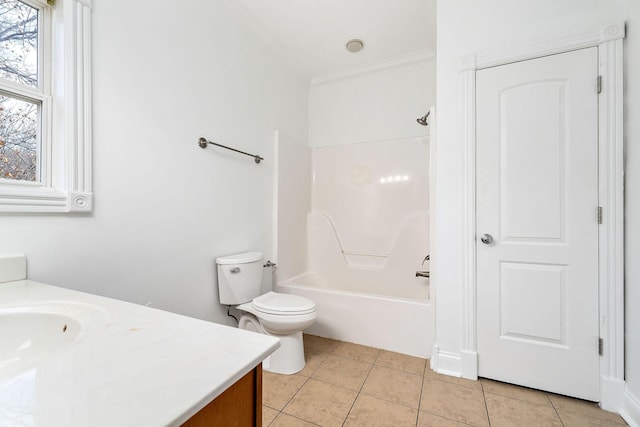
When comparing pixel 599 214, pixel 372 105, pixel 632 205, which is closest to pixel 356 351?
pixel 599 214

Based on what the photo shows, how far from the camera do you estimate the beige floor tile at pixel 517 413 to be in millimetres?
1334

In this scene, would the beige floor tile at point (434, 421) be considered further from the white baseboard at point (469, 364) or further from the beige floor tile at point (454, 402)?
the white baseboard at point (469, 364)

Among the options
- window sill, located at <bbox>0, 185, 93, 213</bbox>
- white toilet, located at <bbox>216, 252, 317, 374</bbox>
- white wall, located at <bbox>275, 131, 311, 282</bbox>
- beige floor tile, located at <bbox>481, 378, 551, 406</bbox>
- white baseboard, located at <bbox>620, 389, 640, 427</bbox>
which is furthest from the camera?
white wall, located at <bbox>275, 131, 311, 282</bbox>

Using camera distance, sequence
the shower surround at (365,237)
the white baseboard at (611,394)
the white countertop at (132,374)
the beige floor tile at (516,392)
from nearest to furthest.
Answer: the white countertop at (132,374) < the white baseboard at (611,394) < the beige floor tile at (516,392) < the shower surround at (365,237)

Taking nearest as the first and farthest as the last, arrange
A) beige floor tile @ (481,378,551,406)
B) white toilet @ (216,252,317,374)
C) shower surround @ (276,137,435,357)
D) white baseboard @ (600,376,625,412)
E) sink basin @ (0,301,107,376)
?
sink basin @ (0,301,107,376)
white baseboard @ (600,376,625,412)
beige floor tile @ (481,378,551,406)
white toilet @ (216,252,317,374)
shower surround @ (276,137,435,357)

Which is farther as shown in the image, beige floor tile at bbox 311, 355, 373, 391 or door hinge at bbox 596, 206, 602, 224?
beige floor tile at bbox 311, 355, 373, 391

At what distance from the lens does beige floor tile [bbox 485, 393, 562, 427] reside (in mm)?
1334

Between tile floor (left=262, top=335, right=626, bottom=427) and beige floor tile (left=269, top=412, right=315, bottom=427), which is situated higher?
beige floor tile (left=269, top=412, right=315, bottom=427)

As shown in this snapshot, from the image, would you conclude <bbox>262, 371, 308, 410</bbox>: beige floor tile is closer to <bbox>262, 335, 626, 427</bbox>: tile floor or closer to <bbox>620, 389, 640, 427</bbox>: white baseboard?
<bbox>262, 335, 626, 427</bbox>: tile floor

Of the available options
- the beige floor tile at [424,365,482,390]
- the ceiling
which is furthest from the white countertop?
Result: the ceiling

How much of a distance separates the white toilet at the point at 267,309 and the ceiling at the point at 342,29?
1785 millimetres

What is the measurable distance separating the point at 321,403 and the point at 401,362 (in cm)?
68

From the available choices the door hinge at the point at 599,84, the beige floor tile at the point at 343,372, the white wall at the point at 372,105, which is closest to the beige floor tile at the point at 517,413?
the beige floor tile at the point at 343,372

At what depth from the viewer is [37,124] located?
1.19m
